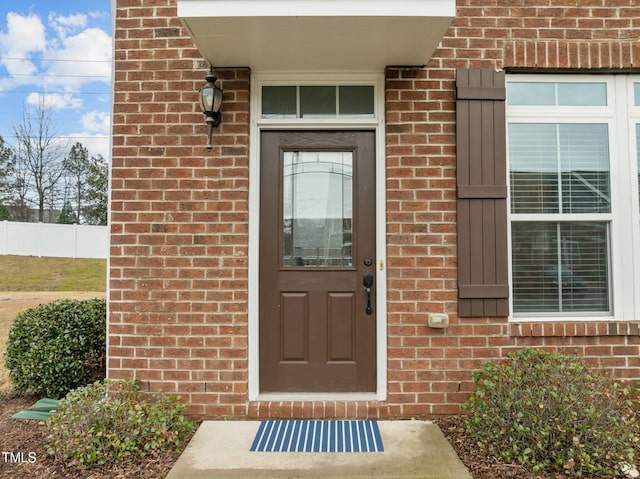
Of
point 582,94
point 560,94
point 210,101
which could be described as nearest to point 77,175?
point 210,101

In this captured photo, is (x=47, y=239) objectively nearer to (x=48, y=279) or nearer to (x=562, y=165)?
(x=48, y=279)

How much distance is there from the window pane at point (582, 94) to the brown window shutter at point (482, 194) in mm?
505

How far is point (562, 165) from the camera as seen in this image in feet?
10.9

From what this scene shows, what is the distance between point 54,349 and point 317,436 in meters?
2.22

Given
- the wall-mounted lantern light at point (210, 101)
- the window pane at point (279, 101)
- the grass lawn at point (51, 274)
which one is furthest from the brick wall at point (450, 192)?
the grass lawn at point (51, 274)

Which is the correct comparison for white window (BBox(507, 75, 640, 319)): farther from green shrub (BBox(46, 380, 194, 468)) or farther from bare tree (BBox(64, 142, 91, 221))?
bare tree (BBox(64, 142, 91, 221))

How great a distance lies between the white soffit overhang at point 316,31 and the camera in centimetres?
256

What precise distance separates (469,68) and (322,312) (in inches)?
84.5

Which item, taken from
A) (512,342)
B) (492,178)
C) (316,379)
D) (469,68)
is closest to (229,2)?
(469,68)

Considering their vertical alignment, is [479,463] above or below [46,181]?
below

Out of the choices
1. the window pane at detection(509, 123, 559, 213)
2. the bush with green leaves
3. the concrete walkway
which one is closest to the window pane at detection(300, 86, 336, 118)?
the window pane at detection(509, 123, 559, 213)

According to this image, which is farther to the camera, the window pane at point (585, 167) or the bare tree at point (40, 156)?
the bare tree at point (40, 156)

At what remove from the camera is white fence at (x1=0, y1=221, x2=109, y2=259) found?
15242mm

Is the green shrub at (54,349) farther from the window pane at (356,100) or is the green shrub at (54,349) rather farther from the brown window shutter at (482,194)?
the brown window shutter at (482,194)
